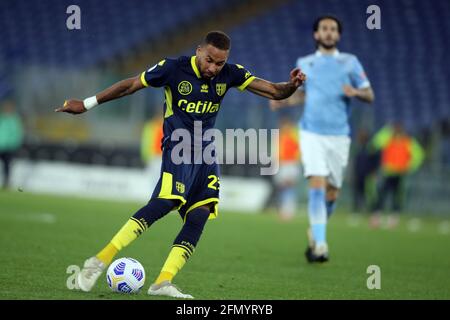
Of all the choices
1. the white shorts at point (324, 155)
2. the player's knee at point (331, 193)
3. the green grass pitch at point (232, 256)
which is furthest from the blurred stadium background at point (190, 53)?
the white shorts at point (324, 155)

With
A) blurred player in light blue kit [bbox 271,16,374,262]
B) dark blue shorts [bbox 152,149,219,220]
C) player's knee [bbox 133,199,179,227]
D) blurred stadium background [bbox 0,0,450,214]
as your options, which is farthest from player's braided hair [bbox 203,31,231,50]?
blurred stadium background [bbox 0,0,450,214]

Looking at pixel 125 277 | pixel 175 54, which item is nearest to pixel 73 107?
pixel 125 277

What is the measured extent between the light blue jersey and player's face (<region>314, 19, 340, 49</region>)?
0.52 ft

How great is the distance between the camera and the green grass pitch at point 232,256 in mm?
7647

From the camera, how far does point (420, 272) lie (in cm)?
1021

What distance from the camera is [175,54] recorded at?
26828mm

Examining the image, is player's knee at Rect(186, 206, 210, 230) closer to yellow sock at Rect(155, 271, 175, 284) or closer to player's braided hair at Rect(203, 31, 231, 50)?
yellow sock at Rect(155, 271, 175, 284)

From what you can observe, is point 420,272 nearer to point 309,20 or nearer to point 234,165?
point 234,165

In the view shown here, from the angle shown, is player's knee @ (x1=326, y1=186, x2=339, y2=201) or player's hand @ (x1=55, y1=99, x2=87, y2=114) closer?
player's hand @ (x1=55, y1=99, x2=87, y2=114)

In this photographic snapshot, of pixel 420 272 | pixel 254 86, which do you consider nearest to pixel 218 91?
pixel 254 86

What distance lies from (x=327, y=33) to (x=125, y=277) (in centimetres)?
478

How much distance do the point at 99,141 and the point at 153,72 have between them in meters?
16.5

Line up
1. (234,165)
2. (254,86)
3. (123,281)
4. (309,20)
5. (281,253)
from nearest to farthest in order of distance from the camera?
(123,281) < (254,86) < (281,253) < (234,165) < (309,20)

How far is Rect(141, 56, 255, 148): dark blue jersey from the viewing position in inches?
285
